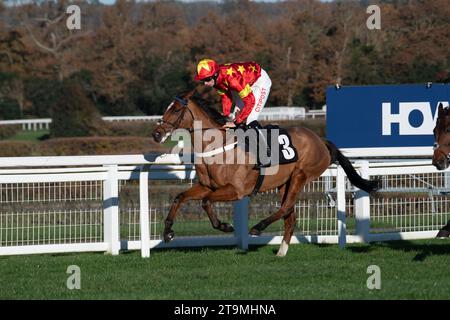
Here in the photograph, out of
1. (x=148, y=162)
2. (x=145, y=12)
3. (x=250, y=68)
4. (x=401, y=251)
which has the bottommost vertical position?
(x=401, y=251)

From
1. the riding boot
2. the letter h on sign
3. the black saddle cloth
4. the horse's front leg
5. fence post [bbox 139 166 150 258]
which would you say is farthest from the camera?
the letter h on sign

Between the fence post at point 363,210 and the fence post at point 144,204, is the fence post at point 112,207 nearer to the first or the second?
the fence post at point 144,204

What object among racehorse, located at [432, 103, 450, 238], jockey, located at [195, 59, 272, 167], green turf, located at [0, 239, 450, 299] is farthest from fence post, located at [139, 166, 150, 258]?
racehorse, located at [432, 103, 450, 238]

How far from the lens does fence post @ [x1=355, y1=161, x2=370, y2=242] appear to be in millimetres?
10305

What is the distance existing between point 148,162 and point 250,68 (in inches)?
52.2

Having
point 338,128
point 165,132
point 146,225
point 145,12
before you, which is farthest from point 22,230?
point 145,12

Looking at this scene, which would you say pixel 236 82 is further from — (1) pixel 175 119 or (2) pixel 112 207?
(2) pixel 112 207

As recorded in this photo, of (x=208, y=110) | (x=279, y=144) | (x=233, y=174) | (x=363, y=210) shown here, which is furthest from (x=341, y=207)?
(x=208, y=110)

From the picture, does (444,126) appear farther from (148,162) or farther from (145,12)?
(145,12)

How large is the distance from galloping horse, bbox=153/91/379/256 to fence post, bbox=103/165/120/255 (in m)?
0.91

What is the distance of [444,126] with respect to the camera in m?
8.30

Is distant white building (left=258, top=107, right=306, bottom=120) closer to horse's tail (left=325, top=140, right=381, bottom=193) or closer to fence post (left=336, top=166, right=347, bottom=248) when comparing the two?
fence post (left=336, top=166, right=347, bottom=248)

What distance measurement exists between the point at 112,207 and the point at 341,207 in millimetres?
2374

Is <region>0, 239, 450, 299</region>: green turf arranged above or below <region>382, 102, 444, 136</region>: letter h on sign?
below
